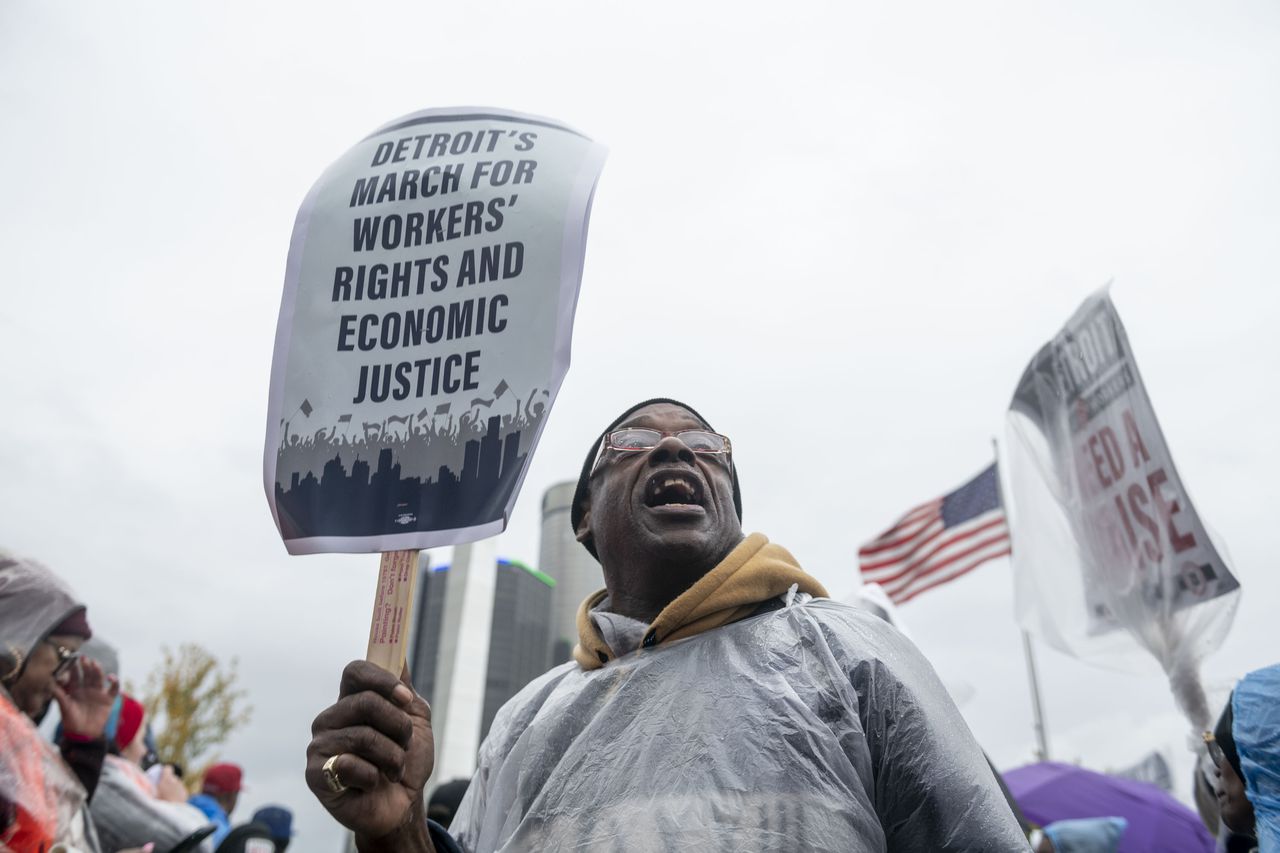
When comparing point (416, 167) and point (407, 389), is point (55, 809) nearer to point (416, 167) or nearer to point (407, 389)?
point (407, 389)

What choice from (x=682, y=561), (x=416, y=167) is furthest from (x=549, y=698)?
(x=416, y=167)

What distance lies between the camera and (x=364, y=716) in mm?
1478

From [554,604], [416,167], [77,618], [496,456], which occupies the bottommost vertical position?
[554,604]

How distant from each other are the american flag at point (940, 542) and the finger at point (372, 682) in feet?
27.3

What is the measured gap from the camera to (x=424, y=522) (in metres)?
1.76

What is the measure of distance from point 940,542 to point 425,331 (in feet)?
27.5

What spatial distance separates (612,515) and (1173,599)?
120 inches

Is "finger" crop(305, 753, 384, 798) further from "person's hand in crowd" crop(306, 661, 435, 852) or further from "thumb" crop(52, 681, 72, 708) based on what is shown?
"thumb" crop(52, 681, 72, 708)

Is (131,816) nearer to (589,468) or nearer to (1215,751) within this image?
(589,468)

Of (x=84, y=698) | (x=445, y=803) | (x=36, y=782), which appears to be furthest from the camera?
(x=445, y=803)

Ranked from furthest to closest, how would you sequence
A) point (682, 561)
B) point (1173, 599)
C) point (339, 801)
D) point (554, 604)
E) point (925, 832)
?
point (554, 604)
point (1173, 599)
point (682, 561)
point (925, 832)
point (339, 801)

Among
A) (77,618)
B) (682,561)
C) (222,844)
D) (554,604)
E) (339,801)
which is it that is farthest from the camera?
(554,604)

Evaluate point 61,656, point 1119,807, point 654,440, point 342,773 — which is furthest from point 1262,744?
point 1119,807

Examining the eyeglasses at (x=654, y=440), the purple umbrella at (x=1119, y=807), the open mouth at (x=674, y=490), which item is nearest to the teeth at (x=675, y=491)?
the open mouth at (x=674, y=490)
